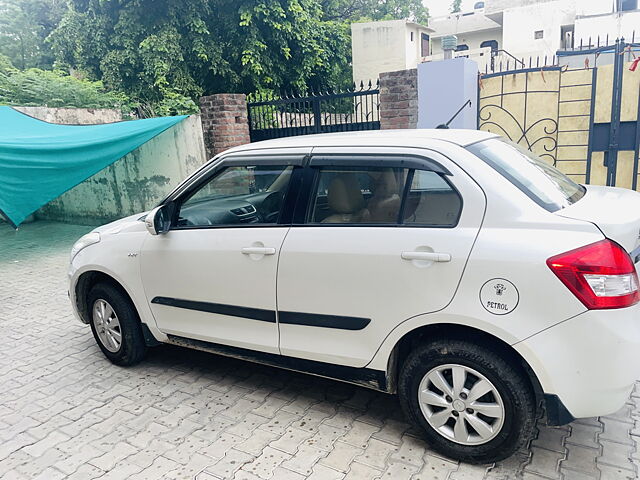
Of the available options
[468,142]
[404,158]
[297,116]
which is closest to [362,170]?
[404,158]

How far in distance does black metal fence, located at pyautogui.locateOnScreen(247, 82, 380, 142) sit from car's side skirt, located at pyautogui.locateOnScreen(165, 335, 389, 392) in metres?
4.51

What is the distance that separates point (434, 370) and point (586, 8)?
3604 cm

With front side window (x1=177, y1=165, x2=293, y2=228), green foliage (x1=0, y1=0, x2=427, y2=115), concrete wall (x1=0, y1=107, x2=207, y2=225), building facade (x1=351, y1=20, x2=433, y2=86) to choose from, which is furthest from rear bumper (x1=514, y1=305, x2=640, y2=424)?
building facade (x1=351, y1=20, x2=433, y2=86)

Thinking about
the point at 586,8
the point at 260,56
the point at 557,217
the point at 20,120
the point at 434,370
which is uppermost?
the point at 586,8

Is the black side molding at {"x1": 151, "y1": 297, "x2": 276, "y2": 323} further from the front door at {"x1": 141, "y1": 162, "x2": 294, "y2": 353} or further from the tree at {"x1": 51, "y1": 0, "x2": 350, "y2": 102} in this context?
the tree at {"x1": 51, "y1": 0, "x2": 350, "y2": 102}

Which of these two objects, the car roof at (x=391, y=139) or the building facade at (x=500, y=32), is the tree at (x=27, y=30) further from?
the car roof at (x=391, y=139)

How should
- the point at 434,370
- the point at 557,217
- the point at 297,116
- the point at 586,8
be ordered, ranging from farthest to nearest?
1. the point at 586,8
2. the point at 297,116
3. the point at 434,370
4. the point at 557,217

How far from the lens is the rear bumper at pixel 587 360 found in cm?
216

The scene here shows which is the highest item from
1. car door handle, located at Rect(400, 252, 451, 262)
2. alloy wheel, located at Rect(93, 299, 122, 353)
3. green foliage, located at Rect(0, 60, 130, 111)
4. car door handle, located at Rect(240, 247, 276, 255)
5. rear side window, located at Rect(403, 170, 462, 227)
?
green foliage, located at Rect(0, 60, 130, 111)

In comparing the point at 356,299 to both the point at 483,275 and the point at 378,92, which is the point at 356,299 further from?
the point at 378,92

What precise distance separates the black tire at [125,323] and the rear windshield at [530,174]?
269cm

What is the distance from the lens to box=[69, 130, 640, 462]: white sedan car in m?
2.21

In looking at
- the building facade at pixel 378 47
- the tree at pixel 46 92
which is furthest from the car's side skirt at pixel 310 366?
the building facade at pixel 378 47

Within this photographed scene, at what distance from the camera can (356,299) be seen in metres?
2.67
